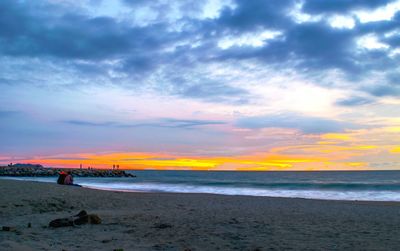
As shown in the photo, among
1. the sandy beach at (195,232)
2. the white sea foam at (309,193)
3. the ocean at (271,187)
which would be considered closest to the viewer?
the sandy beach at (195,232)

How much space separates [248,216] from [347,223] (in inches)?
129

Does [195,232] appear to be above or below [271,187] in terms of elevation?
above

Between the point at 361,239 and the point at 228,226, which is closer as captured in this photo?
the point at 361,239

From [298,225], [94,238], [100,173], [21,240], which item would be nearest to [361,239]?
[298,225]

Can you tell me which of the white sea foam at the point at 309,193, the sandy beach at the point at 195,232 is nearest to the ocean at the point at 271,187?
the white sea foam at the point at 309,193

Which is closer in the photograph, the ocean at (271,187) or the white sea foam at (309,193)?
the white sea foam at (309,193)

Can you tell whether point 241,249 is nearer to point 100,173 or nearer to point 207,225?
point 207,225

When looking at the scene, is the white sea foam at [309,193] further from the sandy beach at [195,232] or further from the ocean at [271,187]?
the sandy beach at [195,232]

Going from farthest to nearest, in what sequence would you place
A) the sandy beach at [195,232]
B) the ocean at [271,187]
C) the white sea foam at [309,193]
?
the ocean at [271,187], the white sea foam at [309,193], the sandy beach at [195,232]

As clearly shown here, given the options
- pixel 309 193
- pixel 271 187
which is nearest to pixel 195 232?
pixel 309 193

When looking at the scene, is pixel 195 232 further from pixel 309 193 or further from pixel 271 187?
pixel 271 187

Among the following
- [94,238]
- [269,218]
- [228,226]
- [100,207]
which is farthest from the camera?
[100,207]

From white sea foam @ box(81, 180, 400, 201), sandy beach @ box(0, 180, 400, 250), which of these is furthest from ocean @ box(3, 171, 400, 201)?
sandy beach @ box(0, 180, 400, 250)

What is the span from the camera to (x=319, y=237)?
9266 millimetres
